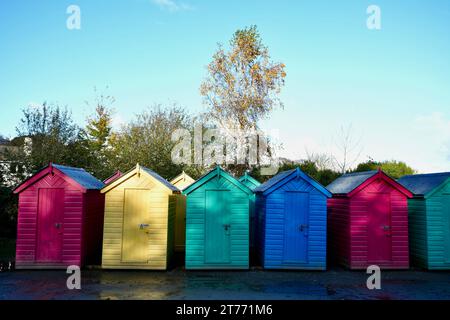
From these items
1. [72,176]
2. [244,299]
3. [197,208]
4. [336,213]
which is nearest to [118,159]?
[72,176]

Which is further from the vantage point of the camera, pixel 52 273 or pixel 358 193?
pixel 358 193

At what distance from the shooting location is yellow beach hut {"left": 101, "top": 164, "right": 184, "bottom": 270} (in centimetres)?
1059

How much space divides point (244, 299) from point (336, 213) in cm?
618

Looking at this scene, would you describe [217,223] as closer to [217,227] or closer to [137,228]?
[217,227]

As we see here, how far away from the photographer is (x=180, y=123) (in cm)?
2644

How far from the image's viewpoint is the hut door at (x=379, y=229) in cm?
1116

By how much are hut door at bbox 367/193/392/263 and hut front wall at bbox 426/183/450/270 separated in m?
1.47

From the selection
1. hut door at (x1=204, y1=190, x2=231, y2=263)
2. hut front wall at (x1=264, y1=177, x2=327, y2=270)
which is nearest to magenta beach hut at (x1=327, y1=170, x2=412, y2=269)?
hut front wall at (x1=264, y1=177, x2=327, y2=270)

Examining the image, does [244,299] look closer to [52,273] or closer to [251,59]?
[52,273]

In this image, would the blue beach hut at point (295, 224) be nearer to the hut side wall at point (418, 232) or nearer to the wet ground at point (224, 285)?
the wet ground at point (224, 285)

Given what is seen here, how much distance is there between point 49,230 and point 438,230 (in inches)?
517

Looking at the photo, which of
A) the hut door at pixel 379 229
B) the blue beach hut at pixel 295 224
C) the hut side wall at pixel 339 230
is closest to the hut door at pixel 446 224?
the hut door at pixel 379 229

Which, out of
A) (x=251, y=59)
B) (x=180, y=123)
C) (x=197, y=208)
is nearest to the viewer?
(x=197, y=208)
